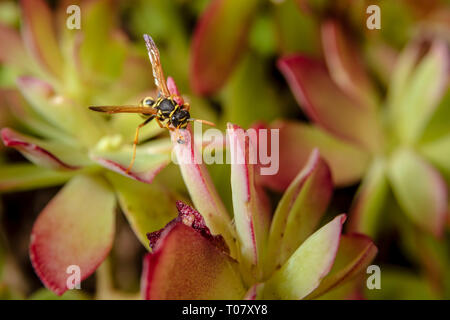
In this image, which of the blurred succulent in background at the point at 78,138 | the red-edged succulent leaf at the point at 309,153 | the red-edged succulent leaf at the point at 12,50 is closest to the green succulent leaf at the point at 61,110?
the blurred succulent in background at the point at 78,138

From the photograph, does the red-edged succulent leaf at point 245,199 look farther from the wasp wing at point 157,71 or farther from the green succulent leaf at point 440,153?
the green succulent leaf at point 440,153

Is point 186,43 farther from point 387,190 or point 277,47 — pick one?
point 387,190

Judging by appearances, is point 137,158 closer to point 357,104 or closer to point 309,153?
point 309,153

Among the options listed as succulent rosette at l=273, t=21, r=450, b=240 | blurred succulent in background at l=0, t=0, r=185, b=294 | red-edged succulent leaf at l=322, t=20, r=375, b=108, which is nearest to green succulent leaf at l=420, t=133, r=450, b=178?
succulent rosette at l=273, t=21, r=450, b=240

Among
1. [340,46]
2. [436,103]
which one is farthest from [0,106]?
[436,103]

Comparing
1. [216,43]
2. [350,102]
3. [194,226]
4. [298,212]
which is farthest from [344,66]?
[194,226]
